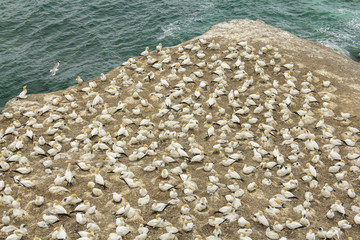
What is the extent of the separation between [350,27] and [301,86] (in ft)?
72.1

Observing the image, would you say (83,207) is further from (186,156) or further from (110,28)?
(110,28)

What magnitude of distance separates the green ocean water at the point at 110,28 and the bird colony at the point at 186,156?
1013 cm

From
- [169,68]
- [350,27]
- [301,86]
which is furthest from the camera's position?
[350,27]

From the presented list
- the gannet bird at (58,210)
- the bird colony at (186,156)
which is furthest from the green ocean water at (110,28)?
the gannet bird at (58,210)

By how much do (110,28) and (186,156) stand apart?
26246 millimetres

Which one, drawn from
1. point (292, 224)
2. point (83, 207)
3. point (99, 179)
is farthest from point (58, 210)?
point (292, 224)

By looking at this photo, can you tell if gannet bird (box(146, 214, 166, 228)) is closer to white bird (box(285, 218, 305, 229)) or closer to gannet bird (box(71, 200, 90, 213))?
gannet bird (box(71, 200, 90, 213))

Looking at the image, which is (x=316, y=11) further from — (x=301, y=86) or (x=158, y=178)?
(x=158, y=178)

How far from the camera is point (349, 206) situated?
15352 mm

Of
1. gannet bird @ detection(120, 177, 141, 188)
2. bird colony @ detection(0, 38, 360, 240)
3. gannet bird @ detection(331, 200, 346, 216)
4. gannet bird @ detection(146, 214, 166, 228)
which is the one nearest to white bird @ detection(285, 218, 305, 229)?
bird colony @ detection(0, 38, 360, 240)

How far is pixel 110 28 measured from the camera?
38.9 m

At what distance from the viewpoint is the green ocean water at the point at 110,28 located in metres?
32.8

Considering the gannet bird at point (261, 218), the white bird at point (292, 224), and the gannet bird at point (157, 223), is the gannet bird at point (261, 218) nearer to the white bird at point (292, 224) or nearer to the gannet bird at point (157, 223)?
the white bird at point (292, 224)

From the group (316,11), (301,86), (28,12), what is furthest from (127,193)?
(316,11)
